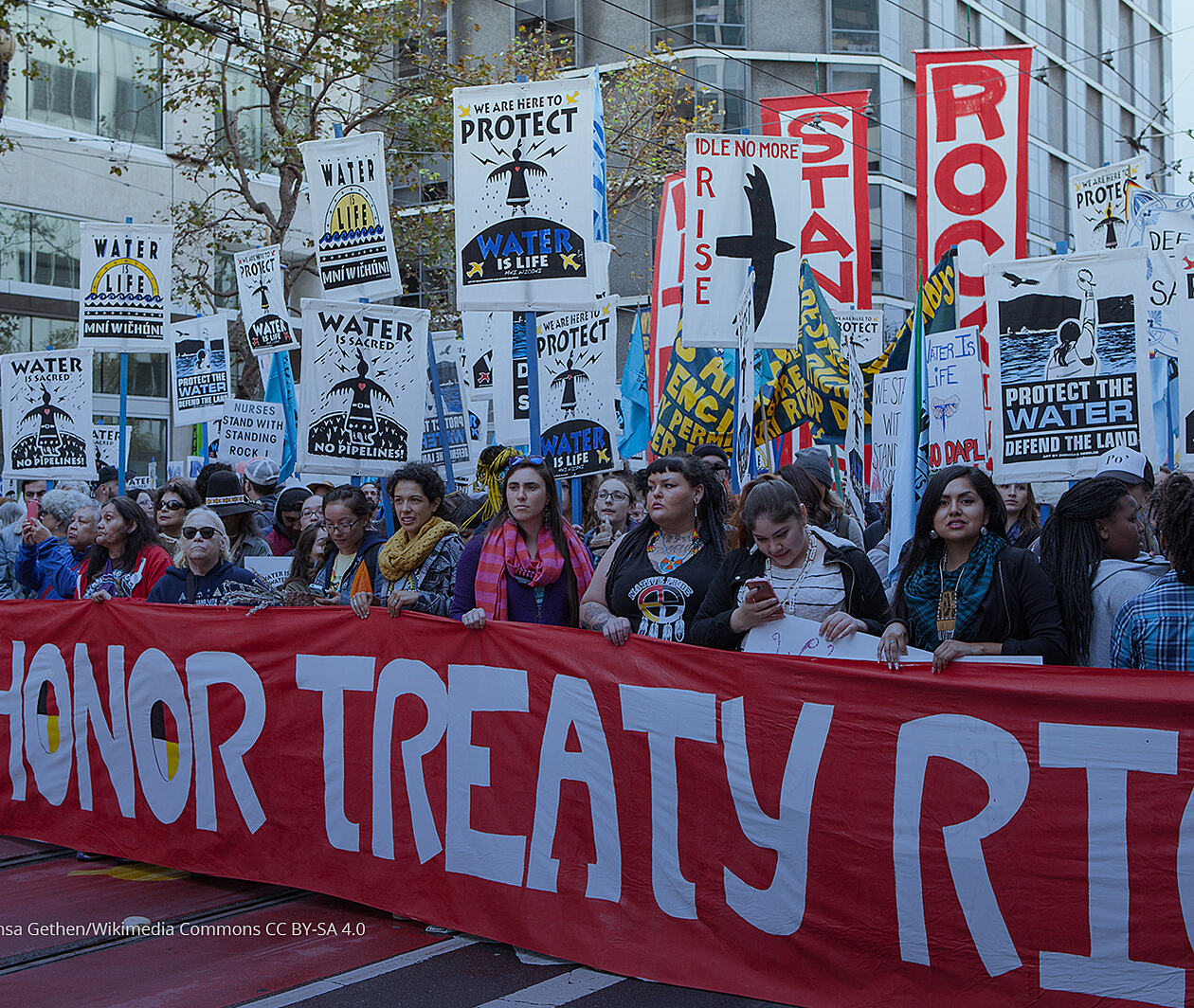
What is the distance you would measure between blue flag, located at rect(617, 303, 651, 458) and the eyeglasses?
675cm

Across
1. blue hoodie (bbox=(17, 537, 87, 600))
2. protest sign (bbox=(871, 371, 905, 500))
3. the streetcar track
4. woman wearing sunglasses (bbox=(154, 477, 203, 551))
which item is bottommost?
the streetcar track

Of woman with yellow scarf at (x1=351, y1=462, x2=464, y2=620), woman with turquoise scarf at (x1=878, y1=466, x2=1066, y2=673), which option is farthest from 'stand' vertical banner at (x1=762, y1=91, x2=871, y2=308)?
woman with turquoise scarf at (x1=878, y1=466, x2=1066, y2=673)

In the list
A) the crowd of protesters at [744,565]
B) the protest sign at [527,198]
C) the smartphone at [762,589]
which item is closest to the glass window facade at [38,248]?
the crowd of protesters at [744,565]

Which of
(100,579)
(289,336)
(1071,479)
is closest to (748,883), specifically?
(1071,479)

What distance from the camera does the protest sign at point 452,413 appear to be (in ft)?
34.8

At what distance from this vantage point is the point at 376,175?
9648 mm

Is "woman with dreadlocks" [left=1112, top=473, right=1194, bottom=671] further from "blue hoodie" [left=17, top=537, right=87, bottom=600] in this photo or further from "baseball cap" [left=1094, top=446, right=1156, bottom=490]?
"blue hoodie" [left=17, top=537, right=87, bottom=600]

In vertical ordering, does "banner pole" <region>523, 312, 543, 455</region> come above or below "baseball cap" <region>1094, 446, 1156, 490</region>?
above

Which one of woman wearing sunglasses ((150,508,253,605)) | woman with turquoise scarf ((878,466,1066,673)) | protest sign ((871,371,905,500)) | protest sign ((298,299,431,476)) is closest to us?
woman with turquoise scarf ((878,466,1066,673))

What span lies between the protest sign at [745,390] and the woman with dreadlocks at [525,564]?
2519 millimetres

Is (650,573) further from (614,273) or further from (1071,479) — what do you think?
(614,273)

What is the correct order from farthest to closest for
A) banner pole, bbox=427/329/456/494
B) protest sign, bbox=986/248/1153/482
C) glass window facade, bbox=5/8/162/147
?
1. glass window facade, bbox=5/8/162/147
2. banner pole, bbox=427/329/456/494
3. protest sign, bbox=986/248/1153/482

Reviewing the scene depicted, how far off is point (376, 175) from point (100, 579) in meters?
3.59

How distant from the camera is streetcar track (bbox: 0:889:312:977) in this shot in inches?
207
